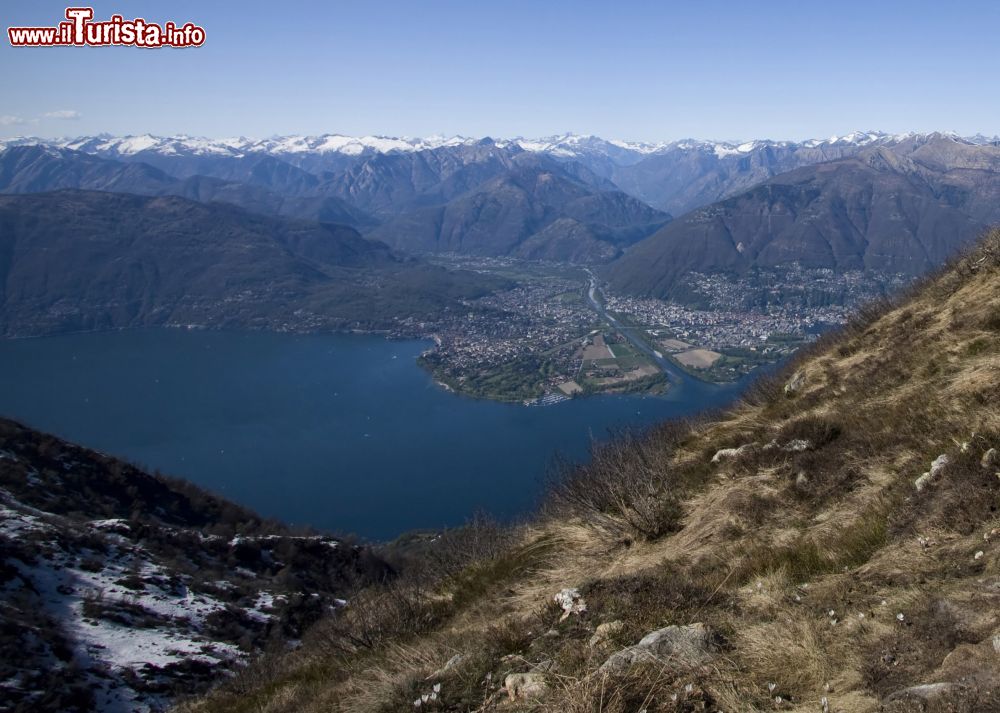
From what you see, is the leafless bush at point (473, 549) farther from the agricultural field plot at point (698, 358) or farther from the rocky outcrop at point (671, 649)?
the agricultural field plot at point (698, 358)

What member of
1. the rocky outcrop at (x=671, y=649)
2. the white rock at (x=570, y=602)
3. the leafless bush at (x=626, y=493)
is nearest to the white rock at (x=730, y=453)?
the leafless bush at (x=626, y=493)

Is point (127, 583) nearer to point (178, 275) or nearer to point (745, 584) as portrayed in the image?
point (745, 584)

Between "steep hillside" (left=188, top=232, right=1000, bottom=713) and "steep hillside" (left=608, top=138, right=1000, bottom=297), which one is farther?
"steep hillside" (left=608, top=138, right=1000, bottom=297)

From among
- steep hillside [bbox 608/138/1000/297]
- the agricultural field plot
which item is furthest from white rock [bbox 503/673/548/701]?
steep hillside [bbox 608/138/1000/297]

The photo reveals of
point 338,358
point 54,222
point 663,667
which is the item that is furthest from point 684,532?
point 54,222

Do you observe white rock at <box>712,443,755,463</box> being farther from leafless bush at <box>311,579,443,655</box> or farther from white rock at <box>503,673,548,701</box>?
white rock at <box>503,673,548,701</box>

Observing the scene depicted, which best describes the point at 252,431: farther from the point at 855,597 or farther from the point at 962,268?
the point at 855,597
